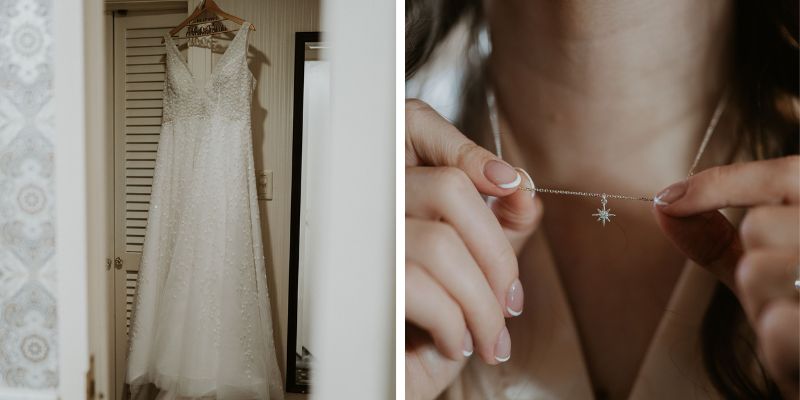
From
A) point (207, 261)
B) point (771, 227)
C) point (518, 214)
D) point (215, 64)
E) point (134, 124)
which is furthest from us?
point (134, 124)

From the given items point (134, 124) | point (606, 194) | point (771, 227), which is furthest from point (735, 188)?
point (134, 124)

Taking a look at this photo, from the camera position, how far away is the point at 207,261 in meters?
1.61

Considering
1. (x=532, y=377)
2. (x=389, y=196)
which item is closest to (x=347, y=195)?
(x=389, y=196)

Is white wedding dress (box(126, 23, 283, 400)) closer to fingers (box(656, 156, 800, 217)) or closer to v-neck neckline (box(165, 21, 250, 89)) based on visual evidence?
v-neck neckline (box(165, 21, 250, 89))

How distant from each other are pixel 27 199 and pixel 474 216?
2.99 ft

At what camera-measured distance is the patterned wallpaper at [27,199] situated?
0.96 m

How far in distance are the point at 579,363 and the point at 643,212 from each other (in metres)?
0.26

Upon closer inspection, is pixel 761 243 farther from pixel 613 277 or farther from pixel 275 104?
pixel 275 104

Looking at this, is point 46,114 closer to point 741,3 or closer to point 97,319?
point 97,319

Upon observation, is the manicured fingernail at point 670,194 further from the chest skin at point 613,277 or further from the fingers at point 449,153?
the fingers at point 449,153

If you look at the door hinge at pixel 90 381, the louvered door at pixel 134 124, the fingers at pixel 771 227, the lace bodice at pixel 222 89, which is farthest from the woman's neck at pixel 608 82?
the louvered door at pixel 134 124

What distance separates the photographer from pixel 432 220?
0.83m

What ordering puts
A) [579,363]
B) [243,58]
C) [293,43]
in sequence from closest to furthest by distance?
[579,363]
[243,58]
[293,43]

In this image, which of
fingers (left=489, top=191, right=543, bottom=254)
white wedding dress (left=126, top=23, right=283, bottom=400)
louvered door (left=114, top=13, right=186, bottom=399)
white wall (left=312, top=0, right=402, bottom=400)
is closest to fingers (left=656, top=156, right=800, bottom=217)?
fingers (left=489, top=191, right=543, bottom=254)
